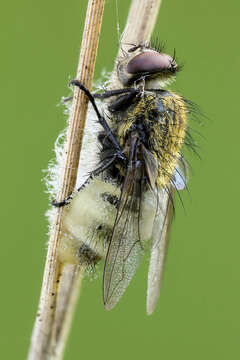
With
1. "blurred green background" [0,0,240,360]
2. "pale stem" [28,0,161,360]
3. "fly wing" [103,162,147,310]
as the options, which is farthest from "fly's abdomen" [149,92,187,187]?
"blurred green background" [0,0,240,360]

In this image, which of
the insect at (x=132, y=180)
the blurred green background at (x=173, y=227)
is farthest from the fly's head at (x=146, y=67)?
the blurred green background at (x=173, y=227)

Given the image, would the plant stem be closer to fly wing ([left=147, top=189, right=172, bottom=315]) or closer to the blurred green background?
fly wing ([left=147, top=189, right=172, bottom=315])

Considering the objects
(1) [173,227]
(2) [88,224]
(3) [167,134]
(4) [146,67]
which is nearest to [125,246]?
(2) [88,224]

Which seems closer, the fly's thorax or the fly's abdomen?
the fly's thorax

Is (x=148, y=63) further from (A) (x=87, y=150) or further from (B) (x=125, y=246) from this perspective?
(B) (x=125, y=246)

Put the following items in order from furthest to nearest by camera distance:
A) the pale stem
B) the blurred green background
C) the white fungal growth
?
1. the blurred green background
2. the white fungal growth
3. the pale stem

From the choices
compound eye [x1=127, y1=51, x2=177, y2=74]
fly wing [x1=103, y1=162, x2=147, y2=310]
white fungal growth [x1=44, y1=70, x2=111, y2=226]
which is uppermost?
compound eye [x1=127, y1=51, x2=177, y2=74]

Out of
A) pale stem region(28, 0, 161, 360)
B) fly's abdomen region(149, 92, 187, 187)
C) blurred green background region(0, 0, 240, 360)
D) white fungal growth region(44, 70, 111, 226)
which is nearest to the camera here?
pale stem region(28, 0, 161, 360)

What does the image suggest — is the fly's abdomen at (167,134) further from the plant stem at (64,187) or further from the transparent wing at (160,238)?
the plant stem at (64,187)
